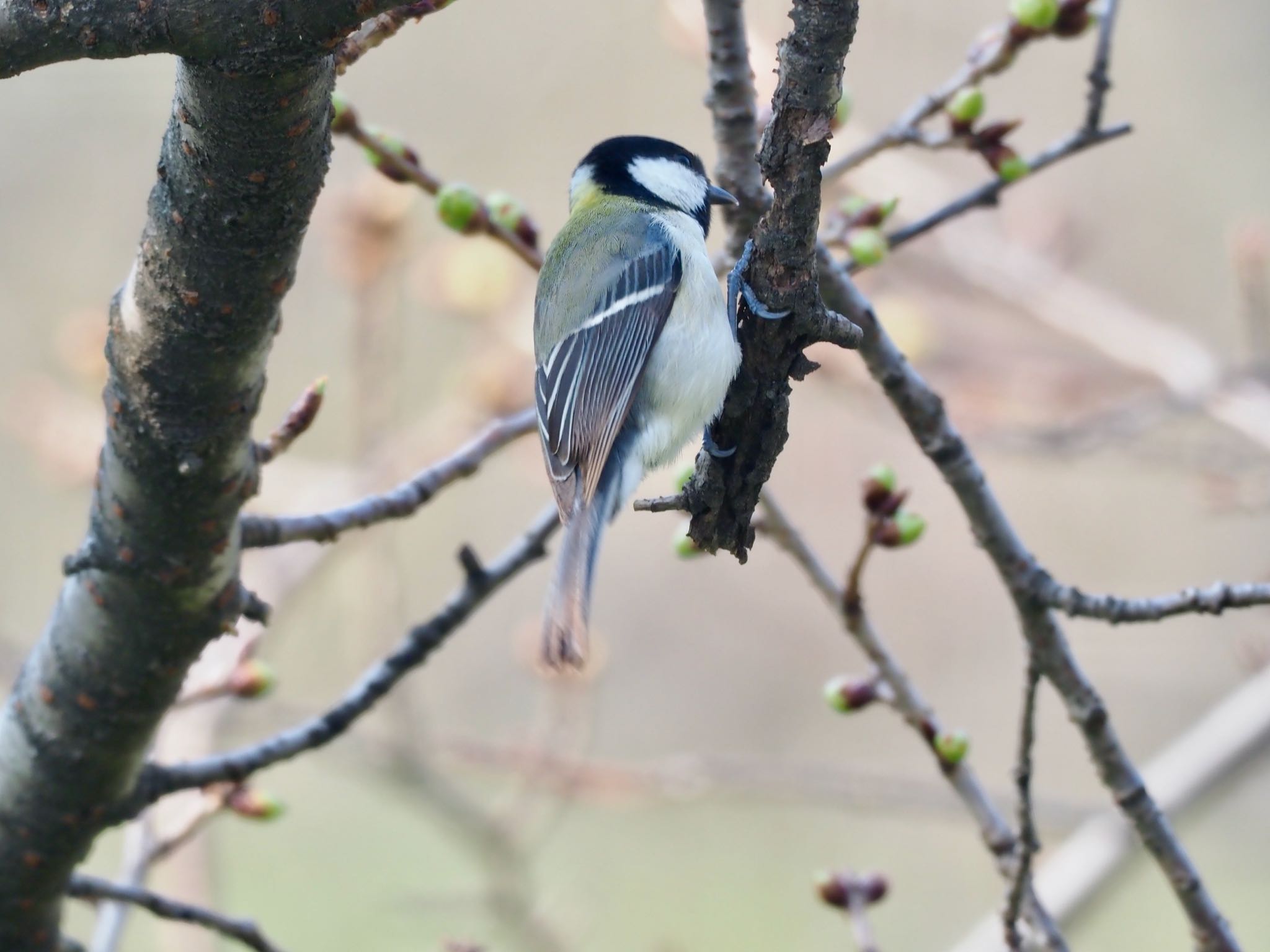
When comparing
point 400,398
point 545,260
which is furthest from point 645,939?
point 545,260

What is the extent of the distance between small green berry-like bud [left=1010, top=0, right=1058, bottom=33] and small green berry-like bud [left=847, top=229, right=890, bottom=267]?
354 mm

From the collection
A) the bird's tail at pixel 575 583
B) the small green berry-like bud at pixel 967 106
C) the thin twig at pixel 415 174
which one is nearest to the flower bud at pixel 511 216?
the thin twig at pixel 415 174

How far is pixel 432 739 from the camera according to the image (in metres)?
3.32

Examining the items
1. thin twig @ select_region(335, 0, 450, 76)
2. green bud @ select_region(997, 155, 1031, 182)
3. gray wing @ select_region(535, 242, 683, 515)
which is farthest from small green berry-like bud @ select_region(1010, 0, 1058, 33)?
thin twig @ select_region(335, 0, 450, 76)

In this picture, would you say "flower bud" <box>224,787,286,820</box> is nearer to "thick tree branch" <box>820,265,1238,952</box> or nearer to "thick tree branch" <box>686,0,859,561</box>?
"thick tree branch" <box>686,0,859,561</box>

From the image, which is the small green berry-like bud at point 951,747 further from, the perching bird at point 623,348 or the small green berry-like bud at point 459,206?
the small green berry-like bud at point 459,206

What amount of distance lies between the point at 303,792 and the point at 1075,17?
18.4 feet

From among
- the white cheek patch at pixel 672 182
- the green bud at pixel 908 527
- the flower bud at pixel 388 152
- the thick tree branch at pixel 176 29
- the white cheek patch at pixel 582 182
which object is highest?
the white cheek patch at pixel 582 182

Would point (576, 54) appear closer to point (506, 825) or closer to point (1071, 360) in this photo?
point (1071, 360)

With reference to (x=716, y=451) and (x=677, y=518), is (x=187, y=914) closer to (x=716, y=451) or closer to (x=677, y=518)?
(x=716, y=451)

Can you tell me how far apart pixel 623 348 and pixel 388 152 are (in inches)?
19.3

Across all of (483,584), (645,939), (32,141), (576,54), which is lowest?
(483,584)

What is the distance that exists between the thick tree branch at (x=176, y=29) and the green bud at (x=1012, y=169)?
1.08 meters

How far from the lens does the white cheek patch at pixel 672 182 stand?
7.83 feet
